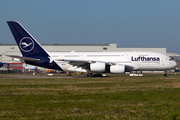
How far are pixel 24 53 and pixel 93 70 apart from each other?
12.6 meters

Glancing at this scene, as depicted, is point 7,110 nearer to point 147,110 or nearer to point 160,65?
point 147,110

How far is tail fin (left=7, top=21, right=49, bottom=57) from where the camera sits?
141 feet

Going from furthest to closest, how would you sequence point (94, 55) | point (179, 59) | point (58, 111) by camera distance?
1. point (179, 59)
2. point (94, 55)
3. point (58, 111)

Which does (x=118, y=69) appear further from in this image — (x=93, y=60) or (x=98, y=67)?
(x=93, y=60)

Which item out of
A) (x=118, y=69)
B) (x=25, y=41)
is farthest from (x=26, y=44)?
(x=118, y=69)

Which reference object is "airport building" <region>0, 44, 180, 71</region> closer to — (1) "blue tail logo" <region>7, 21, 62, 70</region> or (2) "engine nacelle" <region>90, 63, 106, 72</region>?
(1) "blue tail logo" <region>7, 21, 62, 70</region>

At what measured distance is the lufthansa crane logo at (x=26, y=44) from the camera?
43.7 meters

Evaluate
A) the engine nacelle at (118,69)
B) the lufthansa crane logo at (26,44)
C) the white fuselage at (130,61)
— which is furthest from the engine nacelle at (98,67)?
the lufthansa crane logo at (26,44)

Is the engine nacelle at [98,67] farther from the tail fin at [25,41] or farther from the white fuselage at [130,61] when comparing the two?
the tail fin at [25,41]

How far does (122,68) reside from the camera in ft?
140

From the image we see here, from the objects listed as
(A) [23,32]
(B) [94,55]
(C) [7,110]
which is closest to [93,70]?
(B) [94,55]

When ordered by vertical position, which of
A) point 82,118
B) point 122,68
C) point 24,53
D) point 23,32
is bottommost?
point 82,118

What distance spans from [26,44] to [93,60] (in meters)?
12.1

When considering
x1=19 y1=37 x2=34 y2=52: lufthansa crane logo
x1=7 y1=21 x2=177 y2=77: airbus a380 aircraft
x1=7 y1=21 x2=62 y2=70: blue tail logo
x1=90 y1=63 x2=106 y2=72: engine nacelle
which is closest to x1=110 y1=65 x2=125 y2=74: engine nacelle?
x1=7 y1=21 x2=177 y2=77: airbus a380 aircraft
